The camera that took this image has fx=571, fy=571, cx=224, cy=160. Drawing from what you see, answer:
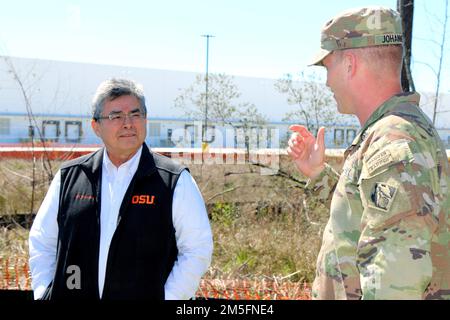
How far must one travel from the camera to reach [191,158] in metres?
10.9

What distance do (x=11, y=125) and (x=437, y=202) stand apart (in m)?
32.6

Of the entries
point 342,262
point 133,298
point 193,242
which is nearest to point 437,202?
point 342,262

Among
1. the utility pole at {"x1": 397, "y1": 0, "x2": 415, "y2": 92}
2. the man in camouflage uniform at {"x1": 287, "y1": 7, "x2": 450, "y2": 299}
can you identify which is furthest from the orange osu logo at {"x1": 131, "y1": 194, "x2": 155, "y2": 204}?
the utility pole at {"x1": 397, "y1": 0, "x2": 415, "y2": 92}

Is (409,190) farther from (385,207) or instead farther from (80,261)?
(80,261)

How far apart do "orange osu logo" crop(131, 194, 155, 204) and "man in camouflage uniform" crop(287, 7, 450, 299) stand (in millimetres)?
969

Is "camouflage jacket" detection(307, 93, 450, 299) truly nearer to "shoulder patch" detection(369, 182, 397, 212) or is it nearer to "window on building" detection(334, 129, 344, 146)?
"shoulder patch" detection(369, 182, 397, 212)

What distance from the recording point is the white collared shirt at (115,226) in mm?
2764

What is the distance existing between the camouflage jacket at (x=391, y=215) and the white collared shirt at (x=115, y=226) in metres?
0.83

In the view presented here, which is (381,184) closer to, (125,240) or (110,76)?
(125,240)

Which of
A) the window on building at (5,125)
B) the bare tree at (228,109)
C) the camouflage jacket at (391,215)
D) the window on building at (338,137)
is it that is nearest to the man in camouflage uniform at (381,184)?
the camouflage jacket at (391,215)

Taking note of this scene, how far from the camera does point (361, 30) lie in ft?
6.86

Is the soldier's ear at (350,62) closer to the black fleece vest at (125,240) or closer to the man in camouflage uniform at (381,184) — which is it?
the man in camouflage uniform at (381,184)

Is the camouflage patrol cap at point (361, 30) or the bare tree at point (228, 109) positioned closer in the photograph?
the camouflage patrol cap at point (361, 30)

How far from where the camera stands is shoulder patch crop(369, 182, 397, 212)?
177 centimetres
